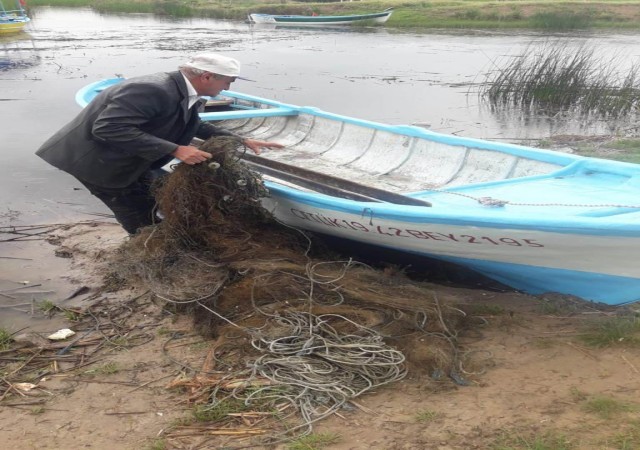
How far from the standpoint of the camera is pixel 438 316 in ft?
14.0

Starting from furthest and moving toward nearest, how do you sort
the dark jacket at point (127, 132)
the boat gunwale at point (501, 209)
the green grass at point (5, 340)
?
the dark jacket at point (127, 132)
the green grass at point (5, 340)
the boat gunwale at point (501, 209)

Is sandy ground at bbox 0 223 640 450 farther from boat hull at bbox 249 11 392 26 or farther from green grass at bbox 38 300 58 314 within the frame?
boat hull at bbox 249 11 392 26

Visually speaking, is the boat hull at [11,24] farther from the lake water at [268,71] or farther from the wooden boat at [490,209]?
the wooden boat at [490,209]

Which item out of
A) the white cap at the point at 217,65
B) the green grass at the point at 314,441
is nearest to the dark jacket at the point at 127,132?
the white cap at the point at 217,65

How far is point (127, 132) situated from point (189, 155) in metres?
0.46

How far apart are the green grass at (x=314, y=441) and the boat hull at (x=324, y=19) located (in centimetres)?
3338

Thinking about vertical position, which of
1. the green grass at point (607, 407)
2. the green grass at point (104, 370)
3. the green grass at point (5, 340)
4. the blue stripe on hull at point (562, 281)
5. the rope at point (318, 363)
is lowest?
the green grass at point (5, 340)

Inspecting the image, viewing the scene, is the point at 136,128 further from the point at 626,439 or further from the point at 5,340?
the point at 626,439

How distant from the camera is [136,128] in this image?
15.2 ft

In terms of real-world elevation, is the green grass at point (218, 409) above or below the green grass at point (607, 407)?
below

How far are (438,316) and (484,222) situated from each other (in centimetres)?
70

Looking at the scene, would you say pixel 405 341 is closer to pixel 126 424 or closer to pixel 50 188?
pixel 126 424

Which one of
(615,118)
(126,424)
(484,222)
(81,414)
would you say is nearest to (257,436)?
(126,424)

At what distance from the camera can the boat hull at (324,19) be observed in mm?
34469
